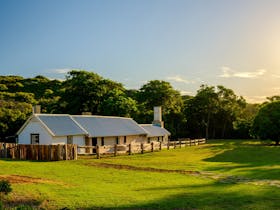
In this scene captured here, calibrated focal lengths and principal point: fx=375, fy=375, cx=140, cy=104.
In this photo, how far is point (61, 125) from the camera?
39.9m

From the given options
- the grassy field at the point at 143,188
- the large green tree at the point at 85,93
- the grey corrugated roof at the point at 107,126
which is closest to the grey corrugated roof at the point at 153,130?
the grey corrugated roof at the point at 107,126

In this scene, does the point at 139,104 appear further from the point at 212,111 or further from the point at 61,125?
the point at 61,125

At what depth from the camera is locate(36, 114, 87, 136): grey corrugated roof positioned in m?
38.6

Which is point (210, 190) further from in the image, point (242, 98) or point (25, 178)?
point (242, 98)

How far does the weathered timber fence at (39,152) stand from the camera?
3291 cm

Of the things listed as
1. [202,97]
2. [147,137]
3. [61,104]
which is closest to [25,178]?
[147,137]

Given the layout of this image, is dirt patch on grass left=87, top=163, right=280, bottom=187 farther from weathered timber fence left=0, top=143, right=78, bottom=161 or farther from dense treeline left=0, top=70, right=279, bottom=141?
dense treeline left=0, top=70, right=279, bottom=141

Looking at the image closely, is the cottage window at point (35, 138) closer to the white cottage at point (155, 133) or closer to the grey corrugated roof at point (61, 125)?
the grey corrugated roof at point (61, 125)

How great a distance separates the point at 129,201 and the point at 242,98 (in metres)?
78.2

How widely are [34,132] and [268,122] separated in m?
36.9

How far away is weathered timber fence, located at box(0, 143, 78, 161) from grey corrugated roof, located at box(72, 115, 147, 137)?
27.1 ft

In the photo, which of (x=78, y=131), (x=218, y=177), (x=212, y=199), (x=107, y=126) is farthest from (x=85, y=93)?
(x=212, y=199)

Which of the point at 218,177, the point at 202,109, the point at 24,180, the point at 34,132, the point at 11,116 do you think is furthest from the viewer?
the point at 202,109

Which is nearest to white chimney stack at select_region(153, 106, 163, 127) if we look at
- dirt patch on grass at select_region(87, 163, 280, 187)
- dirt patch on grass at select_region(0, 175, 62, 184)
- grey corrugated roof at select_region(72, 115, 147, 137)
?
grey corrugated roof at select_region(72, 115, 147, 137)
